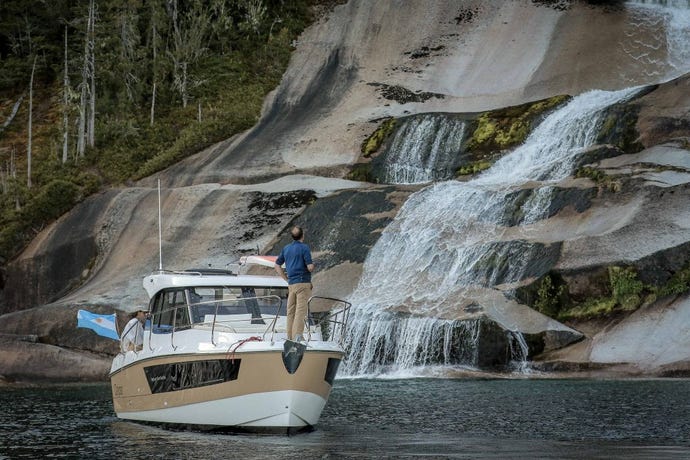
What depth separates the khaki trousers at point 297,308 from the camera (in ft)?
66.6

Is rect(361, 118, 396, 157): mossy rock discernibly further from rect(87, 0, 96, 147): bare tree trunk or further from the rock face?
rect(87, 0, 96, 147): bare tree trunk

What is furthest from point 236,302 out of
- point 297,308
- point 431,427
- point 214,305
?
point 431,427

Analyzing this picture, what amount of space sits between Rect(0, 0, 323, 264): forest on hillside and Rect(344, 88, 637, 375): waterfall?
2094 cm

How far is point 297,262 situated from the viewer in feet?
67.7

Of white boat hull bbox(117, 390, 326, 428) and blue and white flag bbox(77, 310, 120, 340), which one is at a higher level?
blue and white flag bbox(77, 310, 120, 340)

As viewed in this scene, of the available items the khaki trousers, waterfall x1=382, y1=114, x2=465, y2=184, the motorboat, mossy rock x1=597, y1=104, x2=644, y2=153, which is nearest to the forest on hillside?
waterfall x1=382, y1=114, x2=465, y2=184

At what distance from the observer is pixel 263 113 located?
66438 millimetres

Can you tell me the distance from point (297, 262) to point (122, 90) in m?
53.9

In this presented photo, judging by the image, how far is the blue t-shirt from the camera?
→ 20.6 meters

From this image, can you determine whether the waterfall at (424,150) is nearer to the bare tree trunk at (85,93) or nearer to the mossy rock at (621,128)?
the mossy rock at (621,128)

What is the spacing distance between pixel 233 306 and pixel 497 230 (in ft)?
70.8

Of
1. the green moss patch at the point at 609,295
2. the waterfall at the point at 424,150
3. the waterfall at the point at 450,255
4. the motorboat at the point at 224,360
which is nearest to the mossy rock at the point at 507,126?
the waterfall at the point at 424,150

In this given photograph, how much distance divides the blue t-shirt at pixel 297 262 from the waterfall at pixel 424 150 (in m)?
33.0

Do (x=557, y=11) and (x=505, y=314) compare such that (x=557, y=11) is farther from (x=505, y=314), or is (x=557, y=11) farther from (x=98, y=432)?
(x=98, y=432)
